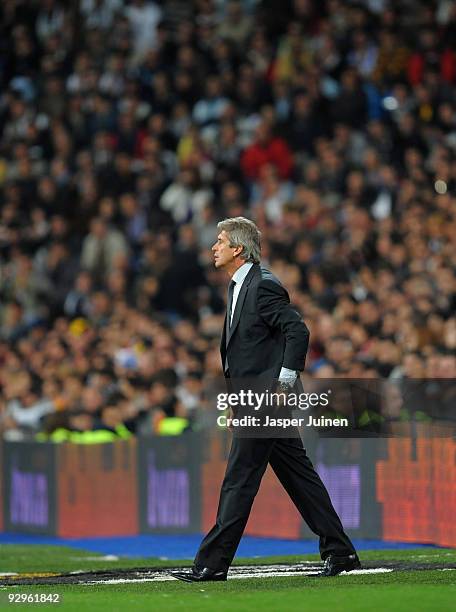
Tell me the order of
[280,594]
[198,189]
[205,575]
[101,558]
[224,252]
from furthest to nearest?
[198,189] < [101,558] < [224,252] < [205,575] < [280,594]

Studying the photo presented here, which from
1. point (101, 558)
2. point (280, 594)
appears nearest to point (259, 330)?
point (280, 594)

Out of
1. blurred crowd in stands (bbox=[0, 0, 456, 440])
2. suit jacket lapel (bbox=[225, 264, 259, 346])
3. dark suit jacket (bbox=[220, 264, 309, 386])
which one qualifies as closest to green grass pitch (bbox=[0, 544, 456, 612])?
dark suit jacket (bbox=[220, 264, 309, 386])

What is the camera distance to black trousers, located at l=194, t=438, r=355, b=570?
8023 mm

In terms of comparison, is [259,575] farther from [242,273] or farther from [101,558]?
[101,558]

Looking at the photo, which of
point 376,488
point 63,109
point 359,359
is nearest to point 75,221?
point 63,109

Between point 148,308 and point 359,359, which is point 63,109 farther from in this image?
point 359,359

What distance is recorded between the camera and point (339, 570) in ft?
27.0

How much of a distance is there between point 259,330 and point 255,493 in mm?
924

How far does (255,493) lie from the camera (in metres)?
8.16

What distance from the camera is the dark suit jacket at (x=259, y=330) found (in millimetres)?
8117

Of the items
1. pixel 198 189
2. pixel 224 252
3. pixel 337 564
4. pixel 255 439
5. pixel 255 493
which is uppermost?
pixel 198 189

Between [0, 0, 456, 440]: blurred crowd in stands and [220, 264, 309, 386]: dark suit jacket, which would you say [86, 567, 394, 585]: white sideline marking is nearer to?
[220, 264, 309, 386]: dark suit jacket

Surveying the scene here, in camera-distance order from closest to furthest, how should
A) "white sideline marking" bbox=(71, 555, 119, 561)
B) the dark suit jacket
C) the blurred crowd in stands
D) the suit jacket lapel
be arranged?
the dark suit jacket < the suit jacket lapel < "white sideline marking" bbox=(71, 555, 119, 561) < the blurred crowd in stands

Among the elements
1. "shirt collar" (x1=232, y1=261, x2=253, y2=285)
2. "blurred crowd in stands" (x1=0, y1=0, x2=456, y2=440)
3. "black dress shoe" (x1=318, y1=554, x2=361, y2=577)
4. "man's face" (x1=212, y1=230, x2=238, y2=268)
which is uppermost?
"blurred crowd in stands" (x1=0, y1=0, x2=456, y2=440)
